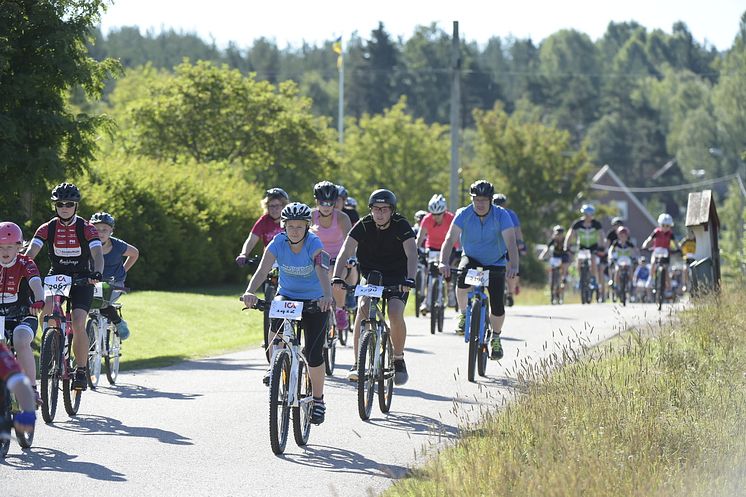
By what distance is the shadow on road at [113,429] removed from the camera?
10.7 meters

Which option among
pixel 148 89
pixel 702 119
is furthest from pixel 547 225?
pixel 702 119

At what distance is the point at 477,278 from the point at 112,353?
3.90 meters

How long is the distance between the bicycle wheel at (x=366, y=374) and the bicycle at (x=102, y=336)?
317 cm

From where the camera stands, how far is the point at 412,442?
34.7ft

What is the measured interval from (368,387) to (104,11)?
957cm

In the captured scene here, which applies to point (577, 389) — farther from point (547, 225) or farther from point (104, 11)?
point (547, 225)

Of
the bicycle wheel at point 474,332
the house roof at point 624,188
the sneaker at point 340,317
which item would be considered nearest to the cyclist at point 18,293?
the bicycle wheel at point 474,332

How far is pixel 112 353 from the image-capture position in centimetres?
1416

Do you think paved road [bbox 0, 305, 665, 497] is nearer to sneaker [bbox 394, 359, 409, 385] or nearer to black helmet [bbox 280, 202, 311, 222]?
sneaker [bbox 394, 359, 409, 385]

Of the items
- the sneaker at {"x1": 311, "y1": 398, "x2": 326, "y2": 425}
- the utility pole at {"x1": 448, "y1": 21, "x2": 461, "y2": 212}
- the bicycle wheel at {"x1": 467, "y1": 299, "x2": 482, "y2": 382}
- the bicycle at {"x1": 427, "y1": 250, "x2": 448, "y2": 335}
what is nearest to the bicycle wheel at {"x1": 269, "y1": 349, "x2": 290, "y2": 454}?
the sneaker at {"x1": 311, "y1": 398, "x2": 326, "y2": 425}

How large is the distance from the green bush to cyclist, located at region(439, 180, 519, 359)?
536 inches

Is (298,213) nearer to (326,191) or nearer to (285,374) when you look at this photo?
(285,374)

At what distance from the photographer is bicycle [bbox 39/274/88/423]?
1123 centimetres

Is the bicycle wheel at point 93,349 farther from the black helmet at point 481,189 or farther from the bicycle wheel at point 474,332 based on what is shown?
the black helmet at point 481,189
